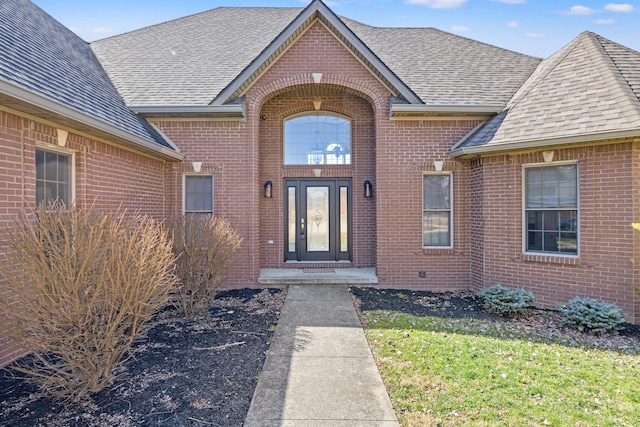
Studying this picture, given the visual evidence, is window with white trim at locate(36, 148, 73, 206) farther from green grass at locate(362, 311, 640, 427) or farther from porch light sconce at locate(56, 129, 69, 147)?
green grass at locate(362, 311, 640, 427)

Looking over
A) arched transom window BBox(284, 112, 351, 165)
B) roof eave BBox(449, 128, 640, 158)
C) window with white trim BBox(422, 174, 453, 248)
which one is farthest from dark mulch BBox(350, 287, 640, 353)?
arched transom window BBox(284, 112, 351, 165)

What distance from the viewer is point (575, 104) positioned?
20.6 ft

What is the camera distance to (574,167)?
20.4ft

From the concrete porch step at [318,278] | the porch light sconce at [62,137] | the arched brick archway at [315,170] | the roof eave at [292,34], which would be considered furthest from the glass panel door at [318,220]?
the porch light sconce at [62,137]

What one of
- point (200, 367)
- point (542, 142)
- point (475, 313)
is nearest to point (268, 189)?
point (200, 367)

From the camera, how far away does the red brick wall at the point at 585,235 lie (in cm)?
568

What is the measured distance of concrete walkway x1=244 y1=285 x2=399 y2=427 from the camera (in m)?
2.97

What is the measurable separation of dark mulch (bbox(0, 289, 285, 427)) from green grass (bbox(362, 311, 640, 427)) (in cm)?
165

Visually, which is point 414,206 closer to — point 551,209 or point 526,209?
point 526,209

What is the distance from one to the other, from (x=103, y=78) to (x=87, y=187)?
3.99 metres

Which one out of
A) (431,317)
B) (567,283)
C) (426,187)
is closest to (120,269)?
(431,317)

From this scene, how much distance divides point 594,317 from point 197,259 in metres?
6.59

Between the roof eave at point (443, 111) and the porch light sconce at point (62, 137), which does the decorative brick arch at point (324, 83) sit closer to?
the roof eave at point (443, 111)

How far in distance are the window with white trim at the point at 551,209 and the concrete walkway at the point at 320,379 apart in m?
4.22
